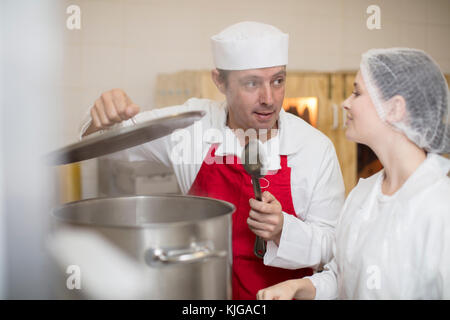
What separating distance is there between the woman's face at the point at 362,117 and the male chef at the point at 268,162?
210mm

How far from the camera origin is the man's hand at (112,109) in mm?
835

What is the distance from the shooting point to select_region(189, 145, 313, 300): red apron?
1.00 metres

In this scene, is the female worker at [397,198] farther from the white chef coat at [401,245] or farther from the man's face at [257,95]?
the man's face at [257,95]

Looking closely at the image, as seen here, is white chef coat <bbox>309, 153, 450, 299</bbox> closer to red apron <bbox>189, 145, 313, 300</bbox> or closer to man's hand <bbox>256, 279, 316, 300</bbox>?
man's hand <bbox>256, 279, 316, 300</bbox>

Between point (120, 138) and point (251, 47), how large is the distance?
0.48 metres

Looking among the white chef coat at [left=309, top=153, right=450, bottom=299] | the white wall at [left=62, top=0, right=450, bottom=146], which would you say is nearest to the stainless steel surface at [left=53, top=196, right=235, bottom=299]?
the white chef coat at [left=309, top=153, right=450, bottom=299]

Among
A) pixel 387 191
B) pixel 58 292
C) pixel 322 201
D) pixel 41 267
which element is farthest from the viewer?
pixel 322 201

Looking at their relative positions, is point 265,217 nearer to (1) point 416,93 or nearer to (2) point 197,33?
(1) point 416,93

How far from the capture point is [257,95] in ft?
3.33

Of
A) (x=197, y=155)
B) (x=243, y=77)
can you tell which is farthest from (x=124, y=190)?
(x=243, y=77)

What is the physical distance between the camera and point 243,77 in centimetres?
105

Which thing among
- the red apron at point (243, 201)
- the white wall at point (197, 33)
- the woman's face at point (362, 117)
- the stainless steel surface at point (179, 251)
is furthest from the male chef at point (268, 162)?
the white wall at point (197, 33)
